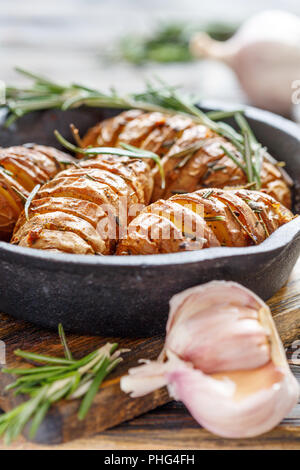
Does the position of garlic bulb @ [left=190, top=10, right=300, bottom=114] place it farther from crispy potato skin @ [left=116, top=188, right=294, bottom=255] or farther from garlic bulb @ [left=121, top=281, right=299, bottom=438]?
garlic bulb @ [left=121, top=281, right=299, bottom=438]

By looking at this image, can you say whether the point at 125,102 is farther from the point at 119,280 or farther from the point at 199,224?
the point at 119,280

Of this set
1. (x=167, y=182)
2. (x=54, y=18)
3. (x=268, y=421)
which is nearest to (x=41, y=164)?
(x=167, y=182)

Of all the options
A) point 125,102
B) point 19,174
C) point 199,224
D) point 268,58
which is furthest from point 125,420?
point 268,58

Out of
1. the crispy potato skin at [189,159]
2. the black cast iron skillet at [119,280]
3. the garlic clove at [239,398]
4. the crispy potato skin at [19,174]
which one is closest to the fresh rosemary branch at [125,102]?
the crispy potato skin at [189,159]

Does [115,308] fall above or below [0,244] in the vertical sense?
below

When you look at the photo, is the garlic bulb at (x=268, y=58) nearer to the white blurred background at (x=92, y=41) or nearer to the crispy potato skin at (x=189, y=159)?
the white blurred background at (x=92, y=41)

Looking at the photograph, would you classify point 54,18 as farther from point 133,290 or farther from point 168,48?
point 133,290
